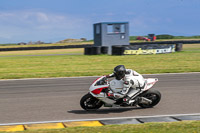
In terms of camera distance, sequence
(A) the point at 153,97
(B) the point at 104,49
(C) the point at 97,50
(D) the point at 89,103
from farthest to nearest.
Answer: (B) the point at 104,49 → (C) the point at 97,50 → (A) the point at 153,97 → (D) the point at 89,103

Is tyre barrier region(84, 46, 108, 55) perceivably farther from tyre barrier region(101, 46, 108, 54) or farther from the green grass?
the green grass

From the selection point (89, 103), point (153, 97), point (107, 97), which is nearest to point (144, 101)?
point (153, 97)

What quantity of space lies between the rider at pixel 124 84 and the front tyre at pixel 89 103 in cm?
57

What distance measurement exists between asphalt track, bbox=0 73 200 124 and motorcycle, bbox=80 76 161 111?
191mm

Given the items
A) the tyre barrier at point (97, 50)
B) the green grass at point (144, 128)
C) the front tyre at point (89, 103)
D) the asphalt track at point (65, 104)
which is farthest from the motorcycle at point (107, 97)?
the tyre barrier at point (97, 50)

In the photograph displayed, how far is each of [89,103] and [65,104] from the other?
1250 mm

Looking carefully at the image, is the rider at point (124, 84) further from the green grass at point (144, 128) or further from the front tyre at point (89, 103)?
the green grass at point (144, 128)

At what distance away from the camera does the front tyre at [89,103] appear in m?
9.20

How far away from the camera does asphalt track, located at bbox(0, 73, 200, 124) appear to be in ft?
28.5

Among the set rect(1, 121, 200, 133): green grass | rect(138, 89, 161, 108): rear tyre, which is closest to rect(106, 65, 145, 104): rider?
rect(138, 89, 161, 108): rear tyre

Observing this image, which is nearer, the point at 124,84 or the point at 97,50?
the point at 124,84

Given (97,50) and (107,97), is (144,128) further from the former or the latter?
(97,50)

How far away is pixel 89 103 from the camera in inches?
366

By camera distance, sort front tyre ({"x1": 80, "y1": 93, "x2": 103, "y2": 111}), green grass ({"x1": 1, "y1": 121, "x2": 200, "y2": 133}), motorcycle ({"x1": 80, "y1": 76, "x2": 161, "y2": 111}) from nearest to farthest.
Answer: green grass ({"x1": 1, "y1": 121, "x2": 200, "y2": 133})
motorcycle ({"x1": 80, "y1": 76, "x2": 161, "y2": 111})
front tyre ({"x1": 80, "y1": 93, "x2": 103, "y2": 111})
